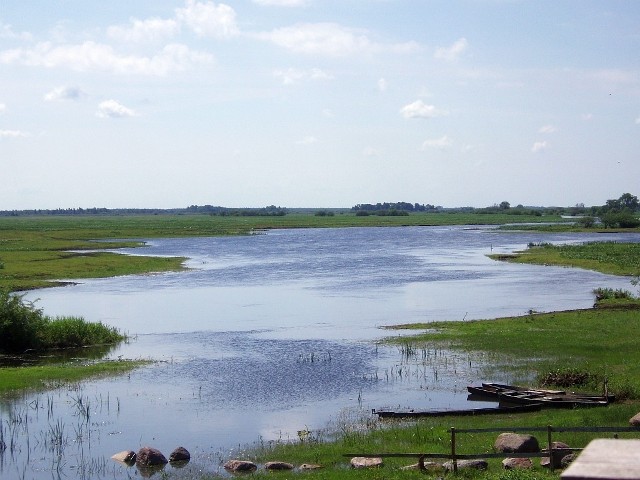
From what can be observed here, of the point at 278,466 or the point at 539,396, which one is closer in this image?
the point at 278,466

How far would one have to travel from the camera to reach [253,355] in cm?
3862

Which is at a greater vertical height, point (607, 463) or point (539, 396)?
point (607, 463)

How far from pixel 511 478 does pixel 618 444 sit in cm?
1209

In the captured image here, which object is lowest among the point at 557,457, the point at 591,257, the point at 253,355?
the point at 253,355

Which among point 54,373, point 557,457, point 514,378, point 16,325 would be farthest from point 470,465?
point 16,325

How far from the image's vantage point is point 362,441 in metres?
24.0

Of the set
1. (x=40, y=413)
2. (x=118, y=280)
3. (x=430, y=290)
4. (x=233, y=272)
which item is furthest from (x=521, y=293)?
(x=40, y=413)

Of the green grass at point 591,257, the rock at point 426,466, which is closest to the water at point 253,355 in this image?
the green grass at point 591,257

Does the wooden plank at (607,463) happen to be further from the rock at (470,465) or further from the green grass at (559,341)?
the green grass at (559,341)

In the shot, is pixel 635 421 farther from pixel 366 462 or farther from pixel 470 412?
pixel 366 462

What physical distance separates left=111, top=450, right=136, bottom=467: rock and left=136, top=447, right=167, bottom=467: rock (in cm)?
17

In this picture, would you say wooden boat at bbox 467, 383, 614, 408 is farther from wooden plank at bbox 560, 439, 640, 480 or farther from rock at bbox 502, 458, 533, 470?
wooden plank at bbox 560, 439, 640, 480

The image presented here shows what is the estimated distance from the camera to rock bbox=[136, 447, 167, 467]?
2278 cm

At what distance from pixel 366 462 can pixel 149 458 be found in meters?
6.20
